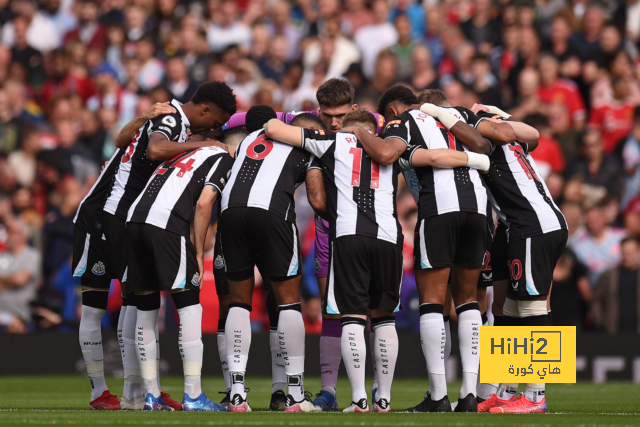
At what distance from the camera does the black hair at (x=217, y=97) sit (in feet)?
26.7

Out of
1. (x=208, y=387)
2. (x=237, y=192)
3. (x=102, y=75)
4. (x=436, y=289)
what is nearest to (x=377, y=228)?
(x=436, y=289)

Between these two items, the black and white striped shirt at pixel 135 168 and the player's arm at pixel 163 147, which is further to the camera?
the black and white striped shirt at pixel 135 168

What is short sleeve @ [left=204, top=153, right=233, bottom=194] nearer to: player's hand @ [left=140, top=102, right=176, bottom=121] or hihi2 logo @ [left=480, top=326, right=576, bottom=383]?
player's hand @ [left=140, top=102, right=176, bottom=121]

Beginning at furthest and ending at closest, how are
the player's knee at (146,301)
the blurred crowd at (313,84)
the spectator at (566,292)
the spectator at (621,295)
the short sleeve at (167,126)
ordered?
the blurred crowd at (313,84)
the spectator at (621,295)
the spectator at (566,292)
the short sleeve at (167,126)
the player's knee at (146,301)

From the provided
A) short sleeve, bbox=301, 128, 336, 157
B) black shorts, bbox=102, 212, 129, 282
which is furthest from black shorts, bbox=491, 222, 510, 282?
black shorts, bbox=102, 212, 129, 282

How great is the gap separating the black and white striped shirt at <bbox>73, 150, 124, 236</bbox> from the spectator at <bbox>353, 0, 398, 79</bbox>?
8686mm

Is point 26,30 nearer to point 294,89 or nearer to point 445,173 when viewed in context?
point 294,89

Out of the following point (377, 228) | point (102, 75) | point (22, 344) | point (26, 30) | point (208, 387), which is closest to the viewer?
point (377, 228)

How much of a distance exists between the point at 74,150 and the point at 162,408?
8.64 metres

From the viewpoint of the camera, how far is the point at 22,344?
43.9 feet

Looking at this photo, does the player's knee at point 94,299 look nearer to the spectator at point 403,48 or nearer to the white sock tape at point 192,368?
the white sock tape at point 192,368

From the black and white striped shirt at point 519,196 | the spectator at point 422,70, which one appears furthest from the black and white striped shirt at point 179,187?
the spectator at point 422,70

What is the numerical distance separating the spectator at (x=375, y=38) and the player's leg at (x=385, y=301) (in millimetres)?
9401

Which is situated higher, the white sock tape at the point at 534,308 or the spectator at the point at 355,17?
the spectator at the point at 355,17
